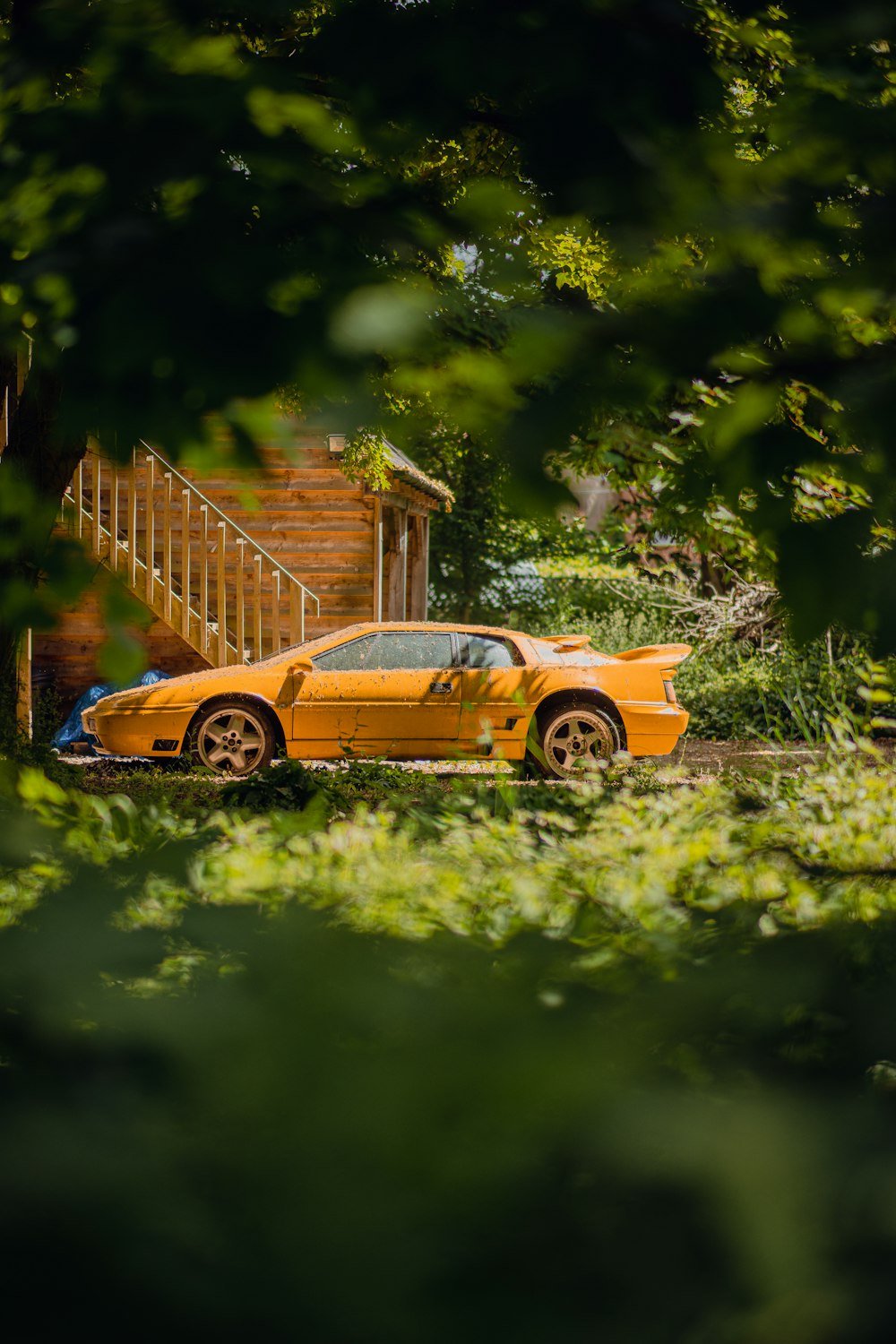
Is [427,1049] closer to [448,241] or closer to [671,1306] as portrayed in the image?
[671,1306]

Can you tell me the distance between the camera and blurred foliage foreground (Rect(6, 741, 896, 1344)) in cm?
119

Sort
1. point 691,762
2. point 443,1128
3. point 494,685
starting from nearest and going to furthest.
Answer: point 443,1128
point 494,685
point 691,762

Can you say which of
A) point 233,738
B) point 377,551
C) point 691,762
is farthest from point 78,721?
point 691,762

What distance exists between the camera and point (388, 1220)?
1.23 metres

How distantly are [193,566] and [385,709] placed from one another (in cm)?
513

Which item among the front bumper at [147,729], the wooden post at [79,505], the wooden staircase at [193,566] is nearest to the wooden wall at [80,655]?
the wooden staircase at [193,566]

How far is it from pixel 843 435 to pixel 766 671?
12582 mm

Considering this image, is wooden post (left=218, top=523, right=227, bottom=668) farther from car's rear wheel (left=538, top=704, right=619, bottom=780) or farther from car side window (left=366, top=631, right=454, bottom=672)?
car's rear wheel (left=538, top=704, right=619, bottom=780)

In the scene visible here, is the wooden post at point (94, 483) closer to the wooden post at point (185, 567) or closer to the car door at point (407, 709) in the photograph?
the wooden post at point (185, 567)

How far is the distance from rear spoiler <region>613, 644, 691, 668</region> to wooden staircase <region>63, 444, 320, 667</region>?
364cm

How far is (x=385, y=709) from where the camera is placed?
10.4 metres

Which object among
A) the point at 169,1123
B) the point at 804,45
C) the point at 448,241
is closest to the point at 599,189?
the point at 448,241

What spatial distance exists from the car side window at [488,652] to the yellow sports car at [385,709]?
109mm

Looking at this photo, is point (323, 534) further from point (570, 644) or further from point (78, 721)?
point (570, 644)
